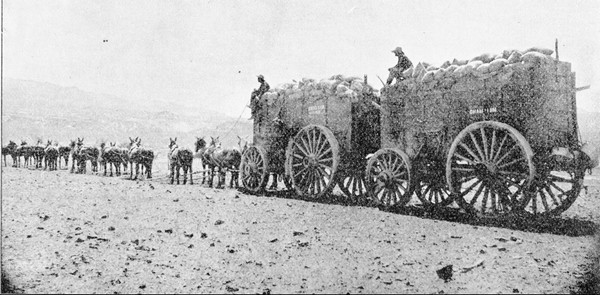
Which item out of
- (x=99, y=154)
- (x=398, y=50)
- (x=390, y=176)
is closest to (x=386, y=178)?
(x=390, y=176)

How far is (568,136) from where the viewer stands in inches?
276

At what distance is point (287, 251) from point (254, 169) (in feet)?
22.3

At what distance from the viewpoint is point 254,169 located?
12.1 meters

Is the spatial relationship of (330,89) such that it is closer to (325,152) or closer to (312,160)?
(325,152)

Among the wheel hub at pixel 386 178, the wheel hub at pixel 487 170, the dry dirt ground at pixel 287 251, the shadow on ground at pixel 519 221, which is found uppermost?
the wheel hub at pixel 487 170

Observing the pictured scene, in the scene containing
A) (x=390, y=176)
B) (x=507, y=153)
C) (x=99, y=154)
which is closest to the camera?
(x=507, y=153)

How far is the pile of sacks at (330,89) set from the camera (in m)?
9.95

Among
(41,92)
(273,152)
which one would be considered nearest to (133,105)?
(41,92)

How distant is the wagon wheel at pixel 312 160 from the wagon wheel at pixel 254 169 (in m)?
1.16

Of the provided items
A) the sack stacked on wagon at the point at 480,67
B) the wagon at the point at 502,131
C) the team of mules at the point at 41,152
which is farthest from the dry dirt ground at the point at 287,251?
the team of mules at the point at 41,152

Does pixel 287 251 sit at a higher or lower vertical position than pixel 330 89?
lower

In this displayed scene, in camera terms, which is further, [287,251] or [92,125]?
[92,125]

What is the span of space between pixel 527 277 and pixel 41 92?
121 m

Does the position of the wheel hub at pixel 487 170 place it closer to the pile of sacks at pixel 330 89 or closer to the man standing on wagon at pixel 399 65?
the man standing on wagon at pixel 399 65
